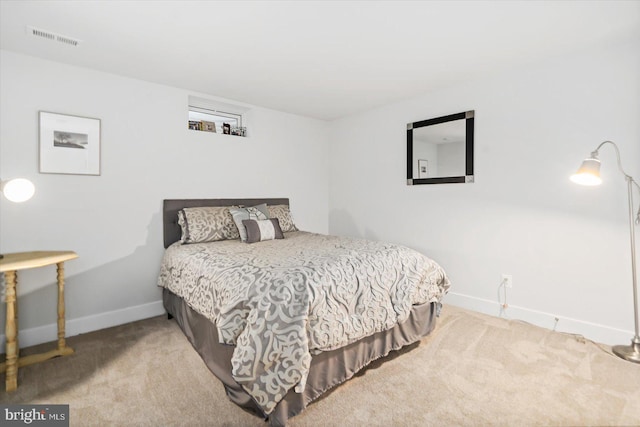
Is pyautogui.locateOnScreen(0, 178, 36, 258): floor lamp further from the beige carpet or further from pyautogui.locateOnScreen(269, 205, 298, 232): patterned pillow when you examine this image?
pyautogui.locateOnScreen(269, 205, 298, 232): patterned pillow

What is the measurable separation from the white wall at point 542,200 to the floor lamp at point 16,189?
3492 mm

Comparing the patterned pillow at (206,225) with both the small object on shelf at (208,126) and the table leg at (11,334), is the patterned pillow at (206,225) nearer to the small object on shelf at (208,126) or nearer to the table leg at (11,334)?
the small object on shelf at (208,126)

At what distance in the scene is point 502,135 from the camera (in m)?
2.98

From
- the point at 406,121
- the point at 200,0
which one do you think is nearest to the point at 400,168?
the point at 406,121

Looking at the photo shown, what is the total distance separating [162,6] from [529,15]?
2.34m

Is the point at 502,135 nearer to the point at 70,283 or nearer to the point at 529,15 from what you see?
the point at 529,15

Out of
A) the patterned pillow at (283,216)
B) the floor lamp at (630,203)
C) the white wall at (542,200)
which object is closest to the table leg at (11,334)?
the patterned pillow at (283,216)

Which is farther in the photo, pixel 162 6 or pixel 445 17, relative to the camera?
pixel 445 17

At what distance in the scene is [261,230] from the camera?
305 cm

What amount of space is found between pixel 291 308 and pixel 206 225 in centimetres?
178

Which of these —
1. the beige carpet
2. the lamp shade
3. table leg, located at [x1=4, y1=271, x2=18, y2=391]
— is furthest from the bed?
the lamp shade

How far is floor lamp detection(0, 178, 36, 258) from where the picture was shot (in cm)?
206

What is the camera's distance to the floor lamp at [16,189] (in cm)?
206

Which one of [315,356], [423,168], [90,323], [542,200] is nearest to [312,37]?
[423,168]
